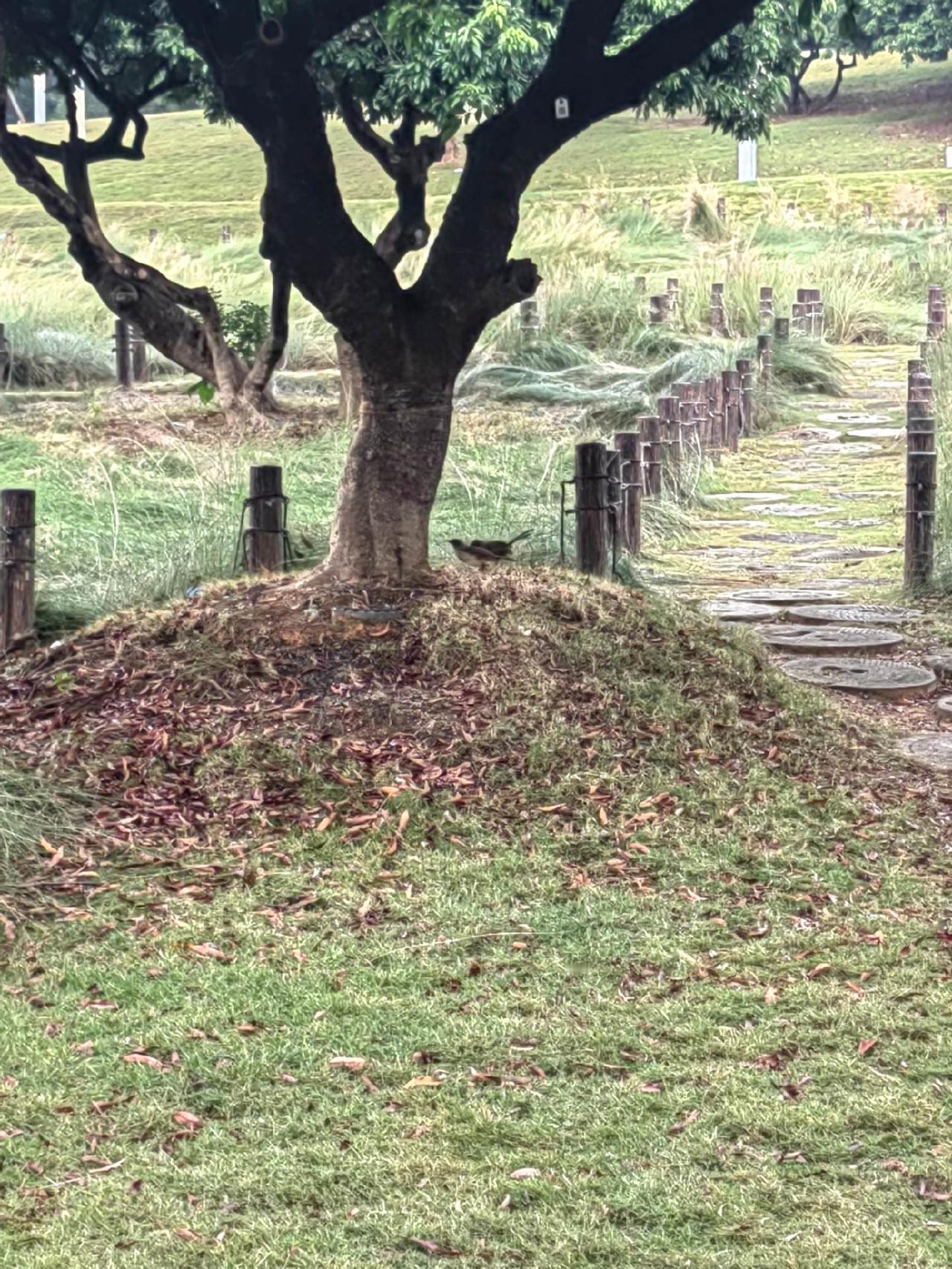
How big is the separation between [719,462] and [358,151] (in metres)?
44.6

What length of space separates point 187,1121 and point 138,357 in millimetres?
15054

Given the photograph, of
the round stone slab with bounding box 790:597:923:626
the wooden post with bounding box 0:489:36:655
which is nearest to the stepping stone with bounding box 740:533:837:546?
the round stone slab with bounding box 790:597:923:626

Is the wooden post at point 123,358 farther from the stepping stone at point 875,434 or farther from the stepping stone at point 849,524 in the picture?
the stepping stone at point 849,524

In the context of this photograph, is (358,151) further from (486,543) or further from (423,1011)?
(423,1011)

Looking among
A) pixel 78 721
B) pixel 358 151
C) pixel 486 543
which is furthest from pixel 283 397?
pixel 358 151

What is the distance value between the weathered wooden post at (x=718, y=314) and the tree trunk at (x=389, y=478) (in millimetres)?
13315

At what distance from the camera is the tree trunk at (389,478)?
6672mm

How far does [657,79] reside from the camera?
665 centimetres

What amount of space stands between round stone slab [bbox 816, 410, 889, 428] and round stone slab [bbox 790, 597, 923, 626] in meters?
7.44

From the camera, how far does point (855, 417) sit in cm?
1619

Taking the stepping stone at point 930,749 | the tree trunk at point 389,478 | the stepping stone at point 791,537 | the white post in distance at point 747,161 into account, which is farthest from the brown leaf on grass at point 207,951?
the white post in distance at point 747,161

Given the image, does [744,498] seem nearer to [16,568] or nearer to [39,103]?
[16,568]

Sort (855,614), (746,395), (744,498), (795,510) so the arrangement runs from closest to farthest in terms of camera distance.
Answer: (855,614), (795,510), (744,498), (746,395)

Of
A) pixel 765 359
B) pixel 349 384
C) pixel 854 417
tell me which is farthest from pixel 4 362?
pixel 854 417
